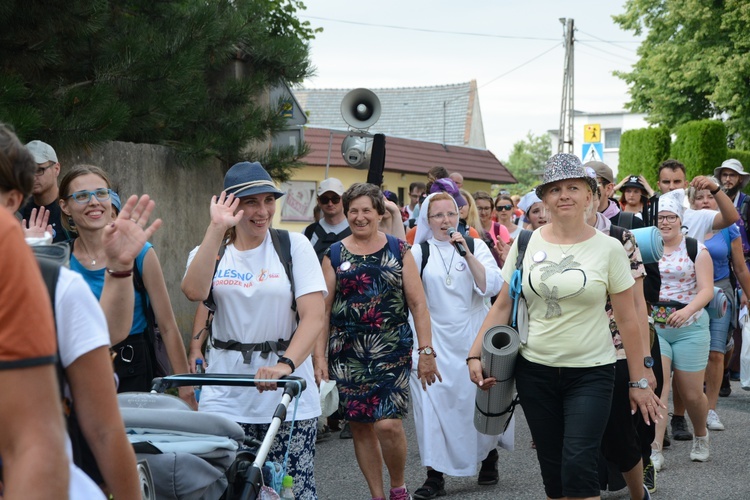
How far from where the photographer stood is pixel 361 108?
1388 centimetres

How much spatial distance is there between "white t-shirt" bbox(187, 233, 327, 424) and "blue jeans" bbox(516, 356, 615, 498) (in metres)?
1.11

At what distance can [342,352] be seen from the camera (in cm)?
650

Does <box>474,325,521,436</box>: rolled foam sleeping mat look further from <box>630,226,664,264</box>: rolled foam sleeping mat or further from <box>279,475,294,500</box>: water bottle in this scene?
<box>279,475,294,500</box>: water bottle

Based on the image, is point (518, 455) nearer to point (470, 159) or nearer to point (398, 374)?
point (398, 374)

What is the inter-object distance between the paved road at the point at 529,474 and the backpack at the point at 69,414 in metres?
4.56

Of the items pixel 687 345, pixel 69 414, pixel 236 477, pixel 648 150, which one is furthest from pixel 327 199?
pixel 648 150

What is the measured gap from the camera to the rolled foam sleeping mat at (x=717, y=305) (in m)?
8.80

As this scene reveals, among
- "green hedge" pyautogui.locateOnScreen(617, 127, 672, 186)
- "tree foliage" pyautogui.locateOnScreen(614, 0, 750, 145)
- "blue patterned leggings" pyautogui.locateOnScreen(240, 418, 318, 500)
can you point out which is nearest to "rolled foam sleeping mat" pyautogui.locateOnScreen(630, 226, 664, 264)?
"blue patterned leggings" pyautogui.locateOnScreen(240, 418, 318, 500)

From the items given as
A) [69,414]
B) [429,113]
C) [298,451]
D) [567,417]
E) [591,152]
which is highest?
[429,113]

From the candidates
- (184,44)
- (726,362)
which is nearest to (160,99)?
(184,44)

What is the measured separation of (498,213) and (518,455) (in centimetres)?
482

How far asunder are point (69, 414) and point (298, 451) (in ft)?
8.56

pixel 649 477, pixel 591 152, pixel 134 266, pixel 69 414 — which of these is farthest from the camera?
pixel 591 152

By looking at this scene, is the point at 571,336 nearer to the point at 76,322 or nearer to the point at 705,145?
the point at 76,322
